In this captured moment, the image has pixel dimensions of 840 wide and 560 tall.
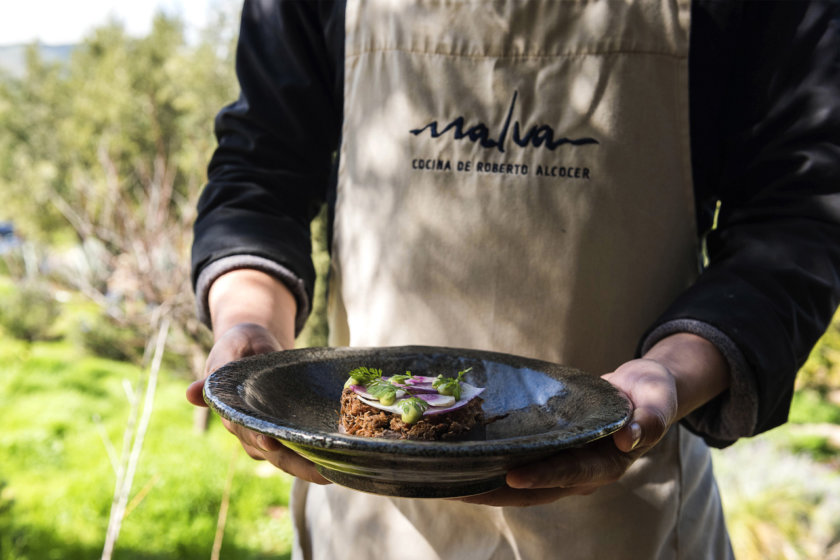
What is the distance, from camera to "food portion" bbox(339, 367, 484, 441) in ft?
4.34

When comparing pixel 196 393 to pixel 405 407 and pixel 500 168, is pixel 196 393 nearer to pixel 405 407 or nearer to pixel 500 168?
pixel 405 407

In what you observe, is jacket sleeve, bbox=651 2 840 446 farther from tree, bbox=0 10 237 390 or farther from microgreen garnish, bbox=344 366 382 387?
tree, bbox=0 10 237 390

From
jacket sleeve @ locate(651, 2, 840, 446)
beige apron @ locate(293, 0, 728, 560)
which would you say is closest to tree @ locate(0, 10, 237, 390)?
beige apron @ locate(293, 0, 728, 560)

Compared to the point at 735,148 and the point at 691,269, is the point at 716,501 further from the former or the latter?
the point at 735,148

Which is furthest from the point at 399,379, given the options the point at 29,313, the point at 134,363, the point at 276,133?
the point at 29,313

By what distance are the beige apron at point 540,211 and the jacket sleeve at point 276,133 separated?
0.66 ft

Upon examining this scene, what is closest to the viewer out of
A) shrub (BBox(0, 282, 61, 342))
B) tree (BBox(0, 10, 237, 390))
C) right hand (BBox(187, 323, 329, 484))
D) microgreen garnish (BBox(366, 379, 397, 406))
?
right hand (BBox(187, 323, 329, 484))

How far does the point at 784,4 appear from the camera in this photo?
1.46m

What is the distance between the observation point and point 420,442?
0.88m

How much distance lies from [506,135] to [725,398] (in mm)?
689

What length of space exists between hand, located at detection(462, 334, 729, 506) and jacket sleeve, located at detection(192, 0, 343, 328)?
744mm

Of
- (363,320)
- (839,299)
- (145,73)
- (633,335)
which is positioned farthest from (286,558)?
(145,73)

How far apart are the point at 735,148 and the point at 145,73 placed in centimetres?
948

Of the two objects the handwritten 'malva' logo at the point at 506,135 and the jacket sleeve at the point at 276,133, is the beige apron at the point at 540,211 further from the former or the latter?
the jacket sleeve at the point at 276,133
